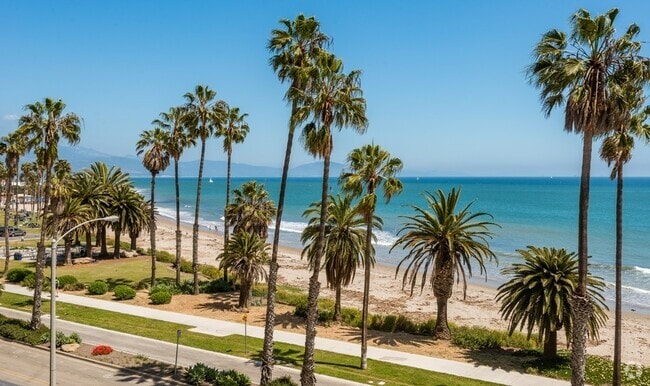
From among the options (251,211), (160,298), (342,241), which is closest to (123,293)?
(160,298)

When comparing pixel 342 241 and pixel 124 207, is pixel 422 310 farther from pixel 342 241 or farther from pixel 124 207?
pixel 124 207

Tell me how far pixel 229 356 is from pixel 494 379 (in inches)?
485

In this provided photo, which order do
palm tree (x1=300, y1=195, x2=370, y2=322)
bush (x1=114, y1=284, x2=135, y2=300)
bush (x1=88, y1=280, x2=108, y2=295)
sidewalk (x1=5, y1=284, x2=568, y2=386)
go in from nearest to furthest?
1. sidewalk (x1=5, y1=284, x2=568, y2=386)
2. palm tree (x1=300, y1=195, x2=370, y2=322)
3. bush (x1=114, y1=284, x2=135, y2=300)
4. bush (x1=88, y1=280, x2=108, y2=295)

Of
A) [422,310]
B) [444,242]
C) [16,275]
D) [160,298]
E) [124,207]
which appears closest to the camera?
[444,242]

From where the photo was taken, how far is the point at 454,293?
157ft

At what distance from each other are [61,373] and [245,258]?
1411cm

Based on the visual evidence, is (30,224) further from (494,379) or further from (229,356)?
(494,379)

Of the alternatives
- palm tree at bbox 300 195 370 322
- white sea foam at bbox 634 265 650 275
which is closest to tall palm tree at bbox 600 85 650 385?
palm tree at bbox 300 195 370 322

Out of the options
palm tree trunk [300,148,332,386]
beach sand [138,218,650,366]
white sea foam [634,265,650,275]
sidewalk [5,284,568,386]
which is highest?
palm tree trunk [300,148,332,386]

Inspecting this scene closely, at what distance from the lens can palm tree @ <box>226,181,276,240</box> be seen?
40406 millimetres

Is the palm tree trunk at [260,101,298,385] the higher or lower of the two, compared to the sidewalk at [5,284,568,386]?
higher

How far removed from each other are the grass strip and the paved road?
480cm

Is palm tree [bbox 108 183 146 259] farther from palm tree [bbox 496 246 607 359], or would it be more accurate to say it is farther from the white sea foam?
the white sea foam

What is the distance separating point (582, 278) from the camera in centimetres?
1697
